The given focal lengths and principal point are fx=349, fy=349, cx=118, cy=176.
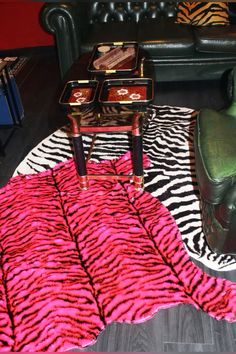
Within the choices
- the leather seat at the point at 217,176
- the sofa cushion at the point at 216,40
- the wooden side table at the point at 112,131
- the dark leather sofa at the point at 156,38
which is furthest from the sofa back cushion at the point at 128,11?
the leather seat at the point at 217,176

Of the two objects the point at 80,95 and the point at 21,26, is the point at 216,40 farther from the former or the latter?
the point at 21,26

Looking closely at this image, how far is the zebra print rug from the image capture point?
1.99 metres

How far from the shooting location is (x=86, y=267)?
6.07ft

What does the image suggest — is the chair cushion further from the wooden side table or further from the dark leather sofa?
the dark leather sofa

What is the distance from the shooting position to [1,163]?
2676mm

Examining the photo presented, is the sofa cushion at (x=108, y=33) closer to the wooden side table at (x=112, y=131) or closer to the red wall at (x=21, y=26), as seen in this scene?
the red wall at (x=21, y=26)

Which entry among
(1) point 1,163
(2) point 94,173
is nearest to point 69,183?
(2) point 94,173

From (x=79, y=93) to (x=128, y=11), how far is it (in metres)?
1.96

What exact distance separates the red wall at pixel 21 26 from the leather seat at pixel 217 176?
3.19 metres

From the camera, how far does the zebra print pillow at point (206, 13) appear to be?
130 inches

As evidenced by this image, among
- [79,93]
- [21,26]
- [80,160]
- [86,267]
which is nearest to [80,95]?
[79,93]

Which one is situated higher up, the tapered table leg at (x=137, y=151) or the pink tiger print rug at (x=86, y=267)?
the tapered table leg at (x=137, y=151)

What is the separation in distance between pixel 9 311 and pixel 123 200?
0.95 metres

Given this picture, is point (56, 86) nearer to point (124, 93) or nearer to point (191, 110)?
point (191, 110)
